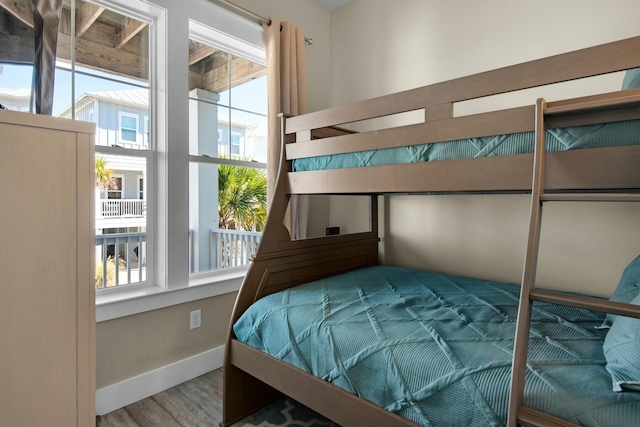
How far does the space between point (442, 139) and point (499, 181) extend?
27 centimetres

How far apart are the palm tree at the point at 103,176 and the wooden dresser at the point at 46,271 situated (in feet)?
3.34

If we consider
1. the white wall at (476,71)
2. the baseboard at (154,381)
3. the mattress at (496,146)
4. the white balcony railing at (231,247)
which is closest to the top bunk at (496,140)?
the mattress at (496,146)

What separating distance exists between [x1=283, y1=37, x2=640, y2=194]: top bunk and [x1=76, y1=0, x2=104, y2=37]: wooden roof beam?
53.5 inches

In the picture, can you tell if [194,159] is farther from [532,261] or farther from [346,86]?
[532,261]

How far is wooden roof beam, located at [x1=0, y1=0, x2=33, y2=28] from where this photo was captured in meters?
1.52

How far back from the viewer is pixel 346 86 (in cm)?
302

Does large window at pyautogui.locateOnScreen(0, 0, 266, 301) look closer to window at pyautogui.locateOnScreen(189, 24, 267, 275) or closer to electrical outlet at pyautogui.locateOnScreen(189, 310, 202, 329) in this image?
window at pyautogui.locateOnScreen(189, 24, 267, 275)

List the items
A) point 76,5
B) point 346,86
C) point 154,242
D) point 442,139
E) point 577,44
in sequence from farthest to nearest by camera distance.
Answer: point 346,86 → point 154,242 → point 577,44 → point 76,5 → point 442,139

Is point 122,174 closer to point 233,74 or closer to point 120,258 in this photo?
point 120,258

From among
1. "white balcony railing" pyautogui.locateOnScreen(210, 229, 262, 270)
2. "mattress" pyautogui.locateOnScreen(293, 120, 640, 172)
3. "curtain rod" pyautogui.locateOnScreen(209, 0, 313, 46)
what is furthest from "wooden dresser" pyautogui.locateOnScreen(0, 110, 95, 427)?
"curtain rod" pyautogui.locateOnScreen(209, 0, 313, 46)

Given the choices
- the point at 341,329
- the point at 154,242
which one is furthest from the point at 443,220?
the point at 154,242

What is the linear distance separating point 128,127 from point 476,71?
2.25m

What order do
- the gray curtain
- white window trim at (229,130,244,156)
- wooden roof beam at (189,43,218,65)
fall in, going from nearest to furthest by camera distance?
1. the gray curtain
2. wooden roof beam at (189,43,218,65)
3. white window trim at (229,130,244,156)

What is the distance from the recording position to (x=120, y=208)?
202 centimetres
